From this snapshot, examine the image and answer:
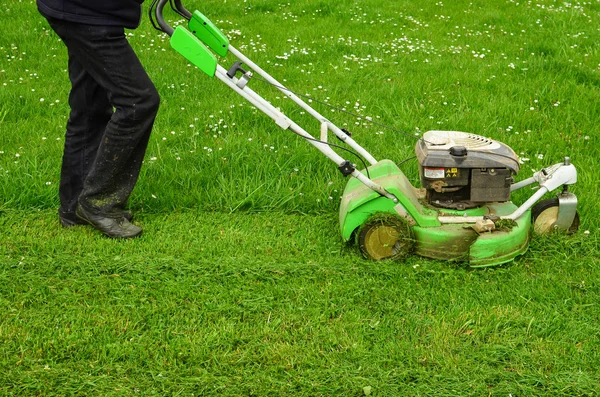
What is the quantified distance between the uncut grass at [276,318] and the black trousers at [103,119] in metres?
0.24

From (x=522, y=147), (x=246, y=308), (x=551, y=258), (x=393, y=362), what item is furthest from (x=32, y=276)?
(x=522, y=147)

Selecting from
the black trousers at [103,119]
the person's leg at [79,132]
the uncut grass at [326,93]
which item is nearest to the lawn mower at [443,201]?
the black trousers at [103,119]

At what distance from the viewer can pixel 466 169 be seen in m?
3.38

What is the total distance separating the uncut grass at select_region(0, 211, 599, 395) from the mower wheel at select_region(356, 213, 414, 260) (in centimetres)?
7

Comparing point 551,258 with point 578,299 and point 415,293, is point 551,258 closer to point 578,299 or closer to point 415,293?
point 578,299

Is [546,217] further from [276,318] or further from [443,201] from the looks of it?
[276,318]

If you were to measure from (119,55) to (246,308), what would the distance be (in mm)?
1294

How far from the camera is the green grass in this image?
2.72 metres

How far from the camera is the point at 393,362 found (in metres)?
2.76

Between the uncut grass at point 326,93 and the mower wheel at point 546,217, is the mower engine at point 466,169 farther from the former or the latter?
the uncut grass at point 326,93

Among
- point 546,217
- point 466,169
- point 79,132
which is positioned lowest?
point 546,217

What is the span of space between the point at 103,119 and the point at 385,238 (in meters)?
1.59

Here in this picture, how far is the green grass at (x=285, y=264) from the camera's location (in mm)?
2723

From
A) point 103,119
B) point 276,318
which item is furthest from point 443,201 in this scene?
point 103,119
